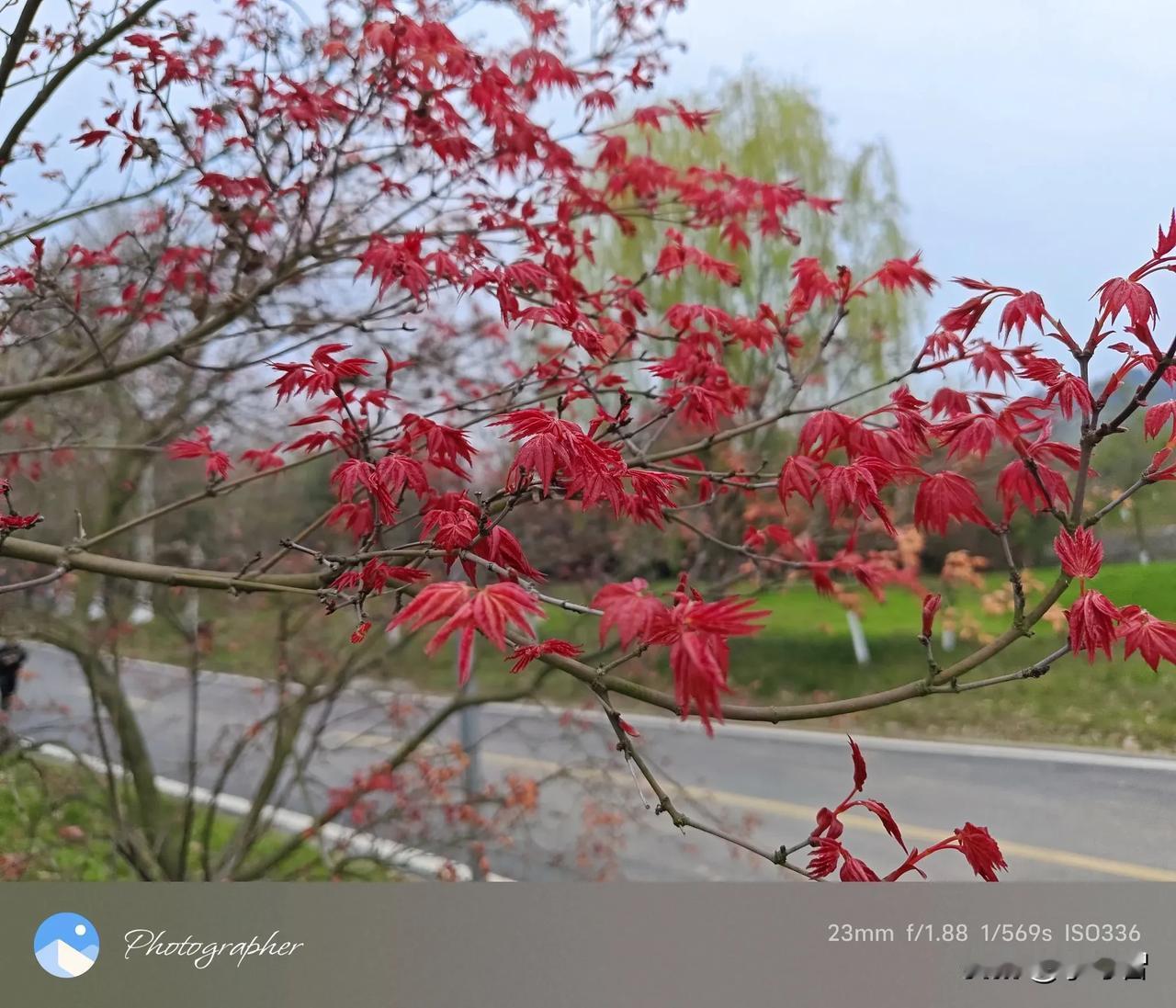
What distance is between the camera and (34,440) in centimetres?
219

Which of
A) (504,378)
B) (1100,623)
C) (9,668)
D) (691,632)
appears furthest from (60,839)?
(1100,623)

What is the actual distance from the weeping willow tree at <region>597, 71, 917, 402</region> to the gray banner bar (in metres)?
1.52

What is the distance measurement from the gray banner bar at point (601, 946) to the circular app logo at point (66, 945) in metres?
0.01

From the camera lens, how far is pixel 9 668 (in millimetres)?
2354

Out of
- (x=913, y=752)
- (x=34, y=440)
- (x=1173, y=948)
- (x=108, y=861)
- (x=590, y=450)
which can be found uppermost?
(x=34, y=440)

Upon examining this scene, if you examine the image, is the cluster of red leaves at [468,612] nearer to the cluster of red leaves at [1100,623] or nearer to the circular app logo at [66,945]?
the cluster of red leaves at [1100,623]

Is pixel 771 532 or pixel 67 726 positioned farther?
pixel 67 726

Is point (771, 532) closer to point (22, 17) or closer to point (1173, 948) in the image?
point (1173, 948)

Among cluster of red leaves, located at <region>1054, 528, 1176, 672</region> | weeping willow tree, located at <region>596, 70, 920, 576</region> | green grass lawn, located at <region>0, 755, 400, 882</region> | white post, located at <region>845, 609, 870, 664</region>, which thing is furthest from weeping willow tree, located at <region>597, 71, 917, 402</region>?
green grass lawn, located at <region>0, 755, 400, 882</region>

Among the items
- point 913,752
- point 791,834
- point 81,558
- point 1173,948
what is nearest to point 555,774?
point 791,834

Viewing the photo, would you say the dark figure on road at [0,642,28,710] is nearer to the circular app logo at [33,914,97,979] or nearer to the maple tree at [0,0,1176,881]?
the maple tree at [0,0,1176,881]

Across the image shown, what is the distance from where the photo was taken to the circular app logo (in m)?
1.47

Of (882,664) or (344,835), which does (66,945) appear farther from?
(882,664)

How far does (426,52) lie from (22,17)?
1.96ft
